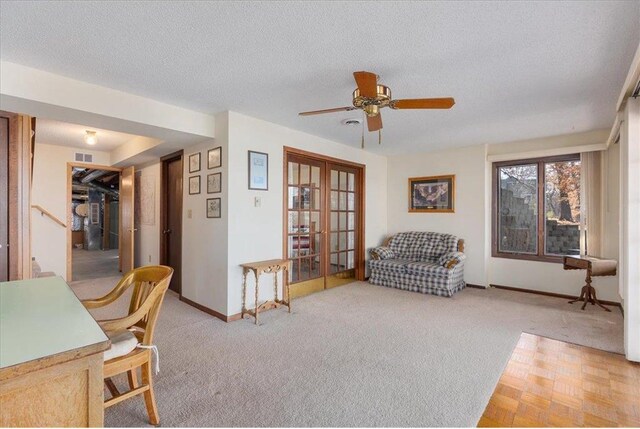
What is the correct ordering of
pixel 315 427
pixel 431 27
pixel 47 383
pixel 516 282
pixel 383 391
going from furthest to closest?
pixel 516 282 < pixel 383 391 < pixel 431 27 < pixel 315 427 < pixel 47 383

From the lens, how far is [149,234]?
5422 mm

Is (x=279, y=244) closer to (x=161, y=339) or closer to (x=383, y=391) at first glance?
(x=161, y=339)

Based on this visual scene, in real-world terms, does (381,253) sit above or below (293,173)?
below

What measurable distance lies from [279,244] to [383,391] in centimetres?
239

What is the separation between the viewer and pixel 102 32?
76.7 inches

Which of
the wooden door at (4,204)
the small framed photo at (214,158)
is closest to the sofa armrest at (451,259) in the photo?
the small framed photo at (214,158)

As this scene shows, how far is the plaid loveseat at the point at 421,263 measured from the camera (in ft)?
14.8

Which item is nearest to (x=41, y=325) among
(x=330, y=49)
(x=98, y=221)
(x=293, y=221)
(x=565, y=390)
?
(x=330, y=49)

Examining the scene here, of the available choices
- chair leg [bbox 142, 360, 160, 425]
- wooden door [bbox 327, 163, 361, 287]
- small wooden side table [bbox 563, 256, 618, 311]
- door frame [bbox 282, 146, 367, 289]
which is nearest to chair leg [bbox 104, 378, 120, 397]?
chair leg [bbox 142, 360, 160, 425]

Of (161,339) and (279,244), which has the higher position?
(279,244)

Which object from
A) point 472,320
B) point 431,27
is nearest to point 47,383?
point 431,27

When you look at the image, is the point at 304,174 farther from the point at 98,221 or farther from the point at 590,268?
the point at 98,221

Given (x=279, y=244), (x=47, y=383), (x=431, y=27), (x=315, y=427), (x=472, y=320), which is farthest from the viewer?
(x=279, y=244)

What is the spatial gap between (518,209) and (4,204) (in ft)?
20.5
